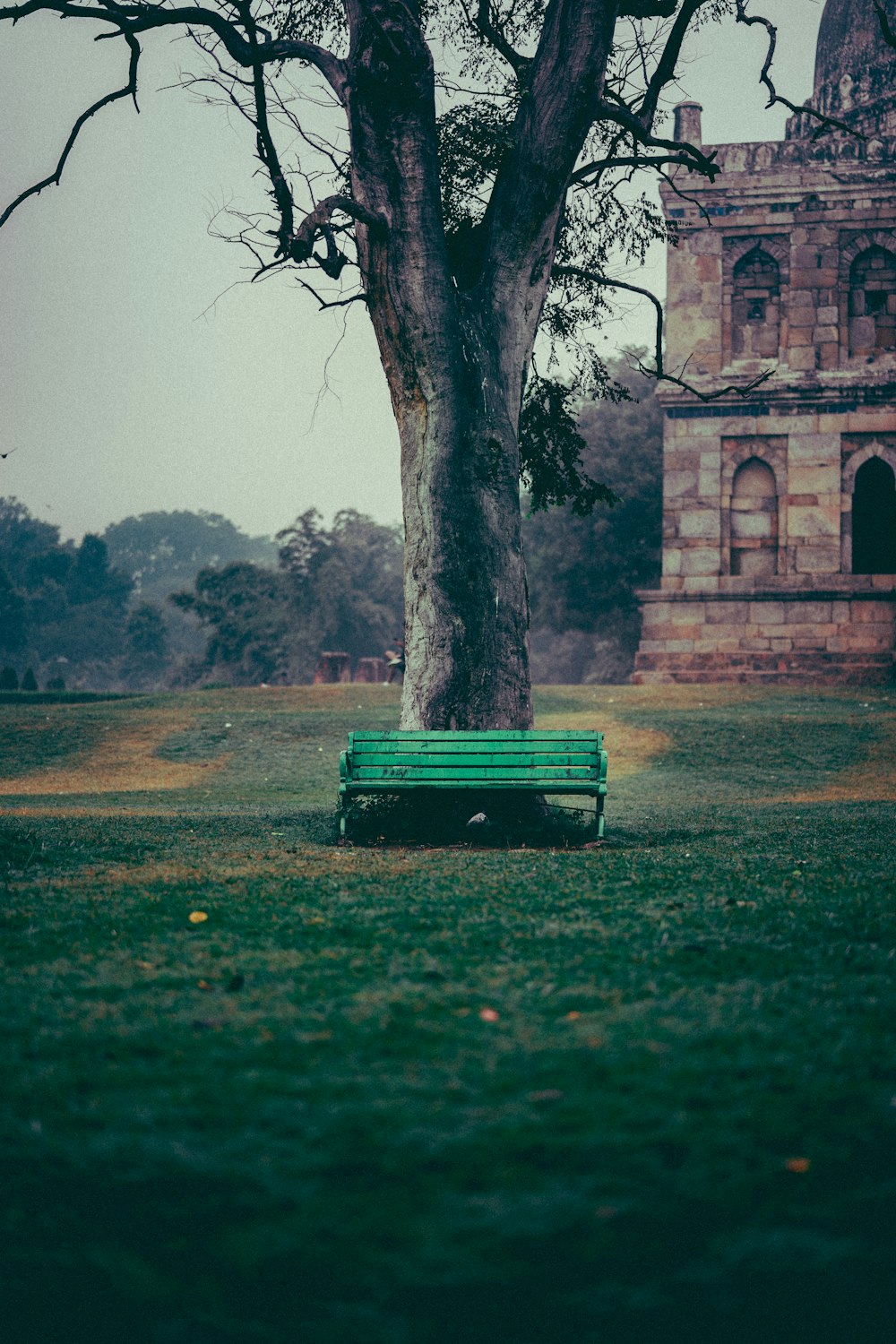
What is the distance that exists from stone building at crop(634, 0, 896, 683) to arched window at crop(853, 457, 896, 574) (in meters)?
0.03

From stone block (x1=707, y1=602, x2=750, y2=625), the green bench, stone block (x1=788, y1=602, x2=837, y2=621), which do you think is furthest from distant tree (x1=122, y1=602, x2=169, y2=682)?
the green bench

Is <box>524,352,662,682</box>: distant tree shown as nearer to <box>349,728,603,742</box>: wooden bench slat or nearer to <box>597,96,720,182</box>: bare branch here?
<box>597,96,720,182</box>: bare branch

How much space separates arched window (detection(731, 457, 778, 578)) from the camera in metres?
29.4

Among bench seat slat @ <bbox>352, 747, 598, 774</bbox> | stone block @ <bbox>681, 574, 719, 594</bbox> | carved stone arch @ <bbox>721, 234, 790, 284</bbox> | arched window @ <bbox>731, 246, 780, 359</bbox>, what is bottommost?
bench seat slat @ <bbox>352, 747, 598, 774</bbox>

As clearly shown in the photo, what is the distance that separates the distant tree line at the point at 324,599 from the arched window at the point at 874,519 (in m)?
6.72

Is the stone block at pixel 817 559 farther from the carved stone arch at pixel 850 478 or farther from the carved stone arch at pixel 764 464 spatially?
the carved stone arch at pixel 764 464

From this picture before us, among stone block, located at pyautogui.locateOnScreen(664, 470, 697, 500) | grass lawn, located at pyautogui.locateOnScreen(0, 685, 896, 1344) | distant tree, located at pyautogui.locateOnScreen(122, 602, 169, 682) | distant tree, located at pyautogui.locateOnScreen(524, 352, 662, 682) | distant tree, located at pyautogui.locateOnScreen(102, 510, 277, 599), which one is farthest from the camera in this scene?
distant tree, located at pyautogui.locateOnScreen(102, 510, 277, 599)

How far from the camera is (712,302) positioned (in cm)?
2956

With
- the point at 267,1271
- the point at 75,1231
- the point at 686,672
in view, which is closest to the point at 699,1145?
the point at 267,1271

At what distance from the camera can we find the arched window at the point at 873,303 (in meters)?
29.5

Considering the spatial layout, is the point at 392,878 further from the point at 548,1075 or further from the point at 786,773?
the point at 786,773

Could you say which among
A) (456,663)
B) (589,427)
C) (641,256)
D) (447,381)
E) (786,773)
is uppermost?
(589,427)

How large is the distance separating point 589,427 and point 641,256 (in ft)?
96.0

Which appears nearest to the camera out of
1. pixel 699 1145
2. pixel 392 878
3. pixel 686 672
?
pixel 699 1145
